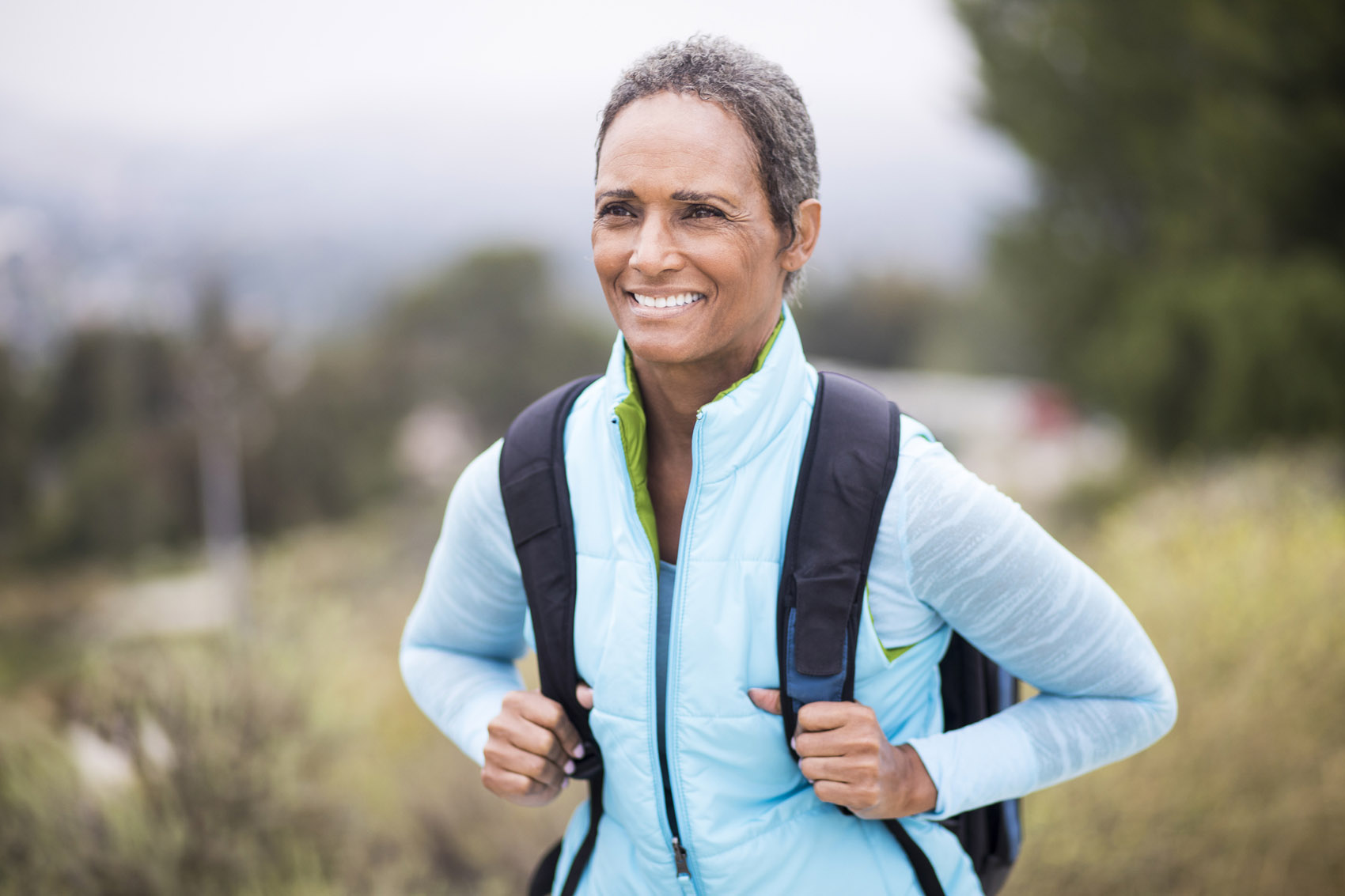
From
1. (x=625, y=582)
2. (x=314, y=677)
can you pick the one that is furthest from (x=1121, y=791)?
(x=314, y=677)

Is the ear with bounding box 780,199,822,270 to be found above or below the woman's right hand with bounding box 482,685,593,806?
above

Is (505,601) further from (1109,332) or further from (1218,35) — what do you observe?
(1109,332)

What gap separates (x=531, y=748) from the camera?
1.17m

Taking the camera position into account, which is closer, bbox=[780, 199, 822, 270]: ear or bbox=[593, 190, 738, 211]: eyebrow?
bbox=[593, 190, 738, 211]: eyebrow

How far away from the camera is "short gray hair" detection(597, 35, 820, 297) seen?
1.05m

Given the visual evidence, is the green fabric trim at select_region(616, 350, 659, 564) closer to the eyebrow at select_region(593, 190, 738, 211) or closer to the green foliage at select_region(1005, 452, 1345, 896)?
the eyebrow at select_region(593, 190, 738, 211)

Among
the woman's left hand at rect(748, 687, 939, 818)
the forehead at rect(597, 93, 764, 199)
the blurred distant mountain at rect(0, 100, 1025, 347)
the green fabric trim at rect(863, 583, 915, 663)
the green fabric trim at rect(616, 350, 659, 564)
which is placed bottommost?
the woman's left hand at rect(748, 687, 939, 818)

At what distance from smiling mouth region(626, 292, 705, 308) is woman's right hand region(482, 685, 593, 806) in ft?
1.57

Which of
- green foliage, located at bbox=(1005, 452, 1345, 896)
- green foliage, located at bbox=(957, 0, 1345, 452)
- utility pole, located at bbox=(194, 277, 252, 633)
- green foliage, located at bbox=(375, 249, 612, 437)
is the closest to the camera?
green foliage, located at bbox=(1005, 452, 1345, 896)

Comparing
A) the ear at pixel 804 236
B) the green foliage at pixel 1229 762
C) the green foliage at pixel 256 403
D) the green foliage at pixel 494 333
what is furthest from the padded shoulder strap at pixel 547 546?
the green foliage at pixel 494 333

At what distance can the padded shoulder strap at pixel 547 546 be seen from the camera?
1.15 meters

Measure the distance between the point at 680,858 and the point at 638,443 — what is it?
1.65 feet

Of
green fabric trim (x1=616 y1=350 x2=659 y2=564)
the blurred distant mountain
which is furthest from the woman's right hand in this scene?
the blurred distant mountain

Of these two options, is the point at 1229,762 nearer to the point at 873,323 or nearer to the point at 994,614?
the point at 994,614
